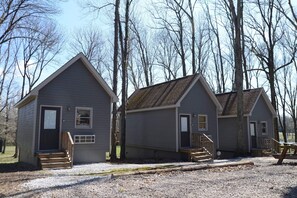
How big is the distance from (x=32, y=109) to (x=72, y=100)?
2.13 metres

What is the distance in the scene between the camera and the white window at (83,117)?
617 inches

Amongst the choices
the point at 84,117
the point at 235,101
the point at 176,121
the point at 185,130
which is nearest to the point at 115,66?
the point at 84,117

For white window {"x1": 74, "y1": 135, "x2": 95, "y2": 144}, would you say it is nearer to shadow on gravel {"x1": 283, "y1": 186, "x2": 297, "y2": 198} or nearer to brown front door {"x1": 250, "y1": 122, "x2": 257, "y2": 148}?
shadow on gravel {"x1": 283, "y1": 186, "x2": 297, "y2": 198}

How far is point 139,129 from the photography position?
22.4 meters

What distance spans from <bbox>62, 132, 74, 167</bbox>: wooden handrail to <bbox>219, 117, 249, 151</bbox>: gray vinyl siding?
14.2 metres

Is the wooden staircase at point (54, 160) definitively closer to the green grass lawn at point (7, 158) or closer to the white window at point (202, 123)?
the green grass lawn at point (7, 158)

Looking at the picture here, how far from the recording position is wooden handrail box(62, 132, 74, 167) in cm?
1366

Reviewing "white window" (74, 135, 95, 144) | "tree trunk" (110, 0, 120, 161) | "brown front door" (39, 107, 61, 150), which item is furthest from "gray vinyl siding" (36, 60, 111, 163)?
"tree trunk" (110, 0, 120, 161)

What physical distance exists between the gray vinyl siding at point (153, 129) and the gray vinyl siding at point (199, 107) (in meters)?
1.21

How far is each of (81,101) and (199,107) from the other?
339 inches

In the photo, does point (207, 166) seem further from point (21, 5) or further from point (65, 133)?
Answer: point (21, 5)

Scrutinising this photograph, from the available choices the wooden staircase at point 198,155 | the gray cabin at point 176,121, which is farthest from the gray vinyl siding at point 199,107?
the wooden staircase at point 198,155

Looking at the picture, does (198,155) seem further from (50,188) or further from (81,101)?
(50,188)

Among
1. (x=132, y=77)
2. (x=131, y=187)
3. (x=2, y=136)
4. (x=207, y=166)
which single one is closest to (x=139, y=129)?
(x=207, y=166)
